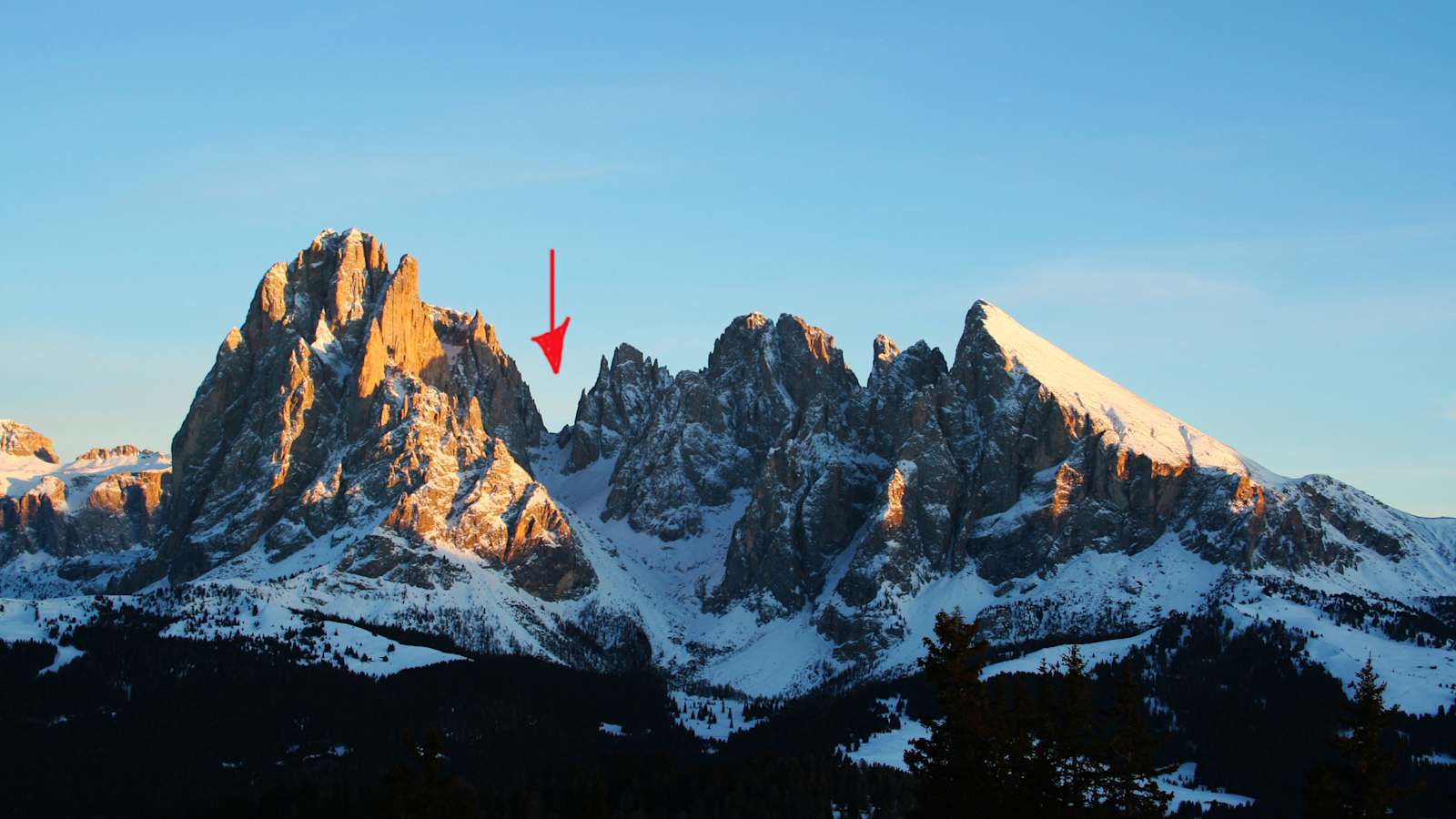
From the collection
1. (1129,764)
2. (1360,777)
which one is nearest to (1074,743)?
(1129,764)

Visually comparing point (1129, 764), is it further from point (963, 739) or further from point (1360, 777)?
point (1360, 777)

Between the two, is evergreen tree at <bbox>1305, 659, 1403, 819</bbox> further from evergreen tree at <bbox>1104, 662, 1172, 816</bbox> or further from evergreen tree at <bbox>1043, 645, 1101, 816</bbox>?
evergreen tree at <bbox>1043, 645, 1101, 816</bbox>

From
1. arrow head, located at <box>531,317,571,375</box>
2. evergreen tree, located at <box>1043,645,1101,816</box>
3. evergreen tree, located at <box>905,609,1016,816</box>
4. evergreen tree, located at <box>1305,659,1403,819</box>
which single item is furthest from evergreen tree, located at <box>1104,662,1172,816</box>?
arrow head, located at <box>531,317,571,375</box>

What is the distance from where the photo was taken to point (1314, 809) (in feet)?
248

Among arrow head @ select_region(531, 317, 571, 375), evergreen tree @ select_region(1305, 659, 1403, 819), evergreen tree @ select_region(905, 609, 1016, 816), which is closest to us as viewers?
evergreen tree @ select_region(1305, 659, 1403, 819)

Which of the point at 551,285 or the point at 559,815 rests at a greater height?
the point at 551,285

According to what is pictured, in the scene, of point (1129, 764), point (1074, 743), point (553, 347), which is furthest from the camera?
point (553, 347)

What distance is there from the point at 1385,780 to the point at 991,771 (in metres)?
18.6

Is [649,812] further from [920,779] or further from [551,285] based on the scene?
[920,779]

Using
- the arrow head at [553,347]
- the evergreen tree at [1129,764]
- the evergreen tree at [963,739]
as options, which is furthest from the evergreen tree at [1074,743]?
the arrow head at [553,347]

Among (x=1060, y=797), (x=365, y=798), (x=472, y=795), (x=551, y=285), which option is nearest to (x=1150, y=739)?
(x=1060, y=797)

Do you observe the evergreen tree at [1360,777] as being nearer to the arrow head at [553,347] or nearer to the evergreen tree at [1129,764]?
the evergreen tree at [1129,764]

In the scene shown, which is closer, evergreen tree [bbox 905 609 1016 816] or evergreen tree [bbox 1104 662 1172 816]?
evergreen tree [bbox 1104 662 1172 816]

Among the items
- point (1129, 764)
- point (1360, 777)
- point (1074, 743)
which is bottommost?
point (1360, 777)
